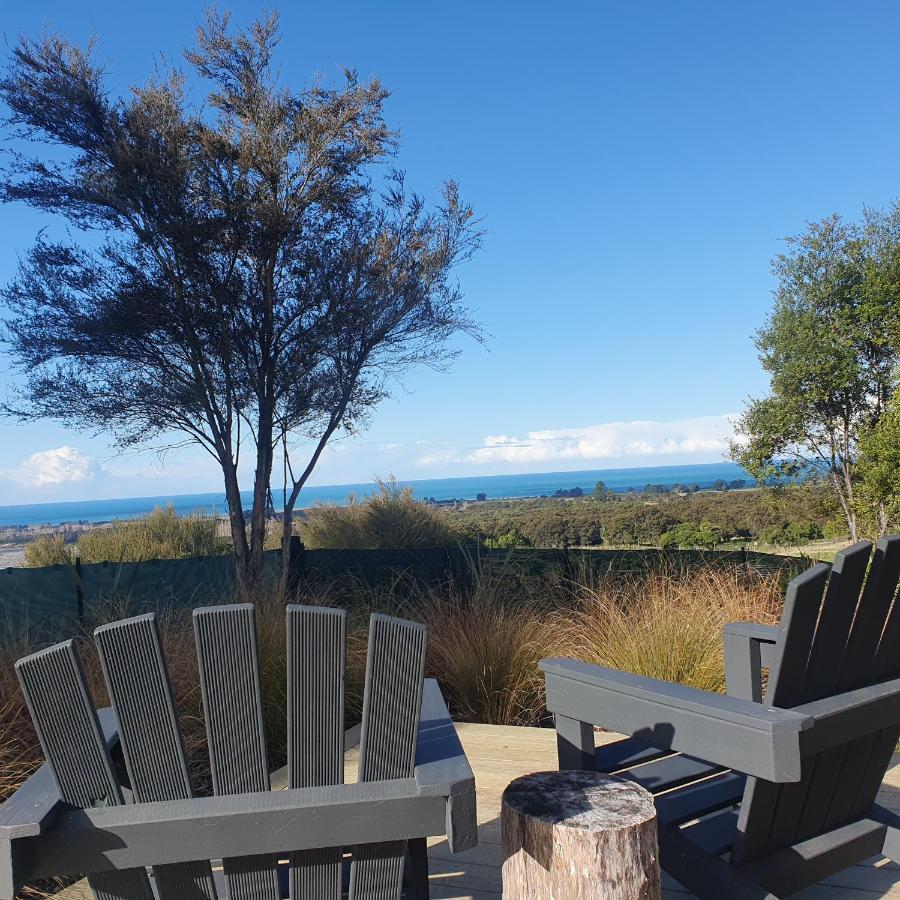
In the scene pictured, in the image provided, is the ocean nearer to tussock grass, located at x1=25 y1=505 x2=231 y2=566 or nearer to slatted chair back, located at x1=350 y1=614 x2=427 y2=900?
tussock grass, located at x1=25 y1=505 x2=231 y2=566

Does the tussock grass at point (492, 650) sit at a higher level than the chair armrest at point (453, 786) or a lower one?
lower

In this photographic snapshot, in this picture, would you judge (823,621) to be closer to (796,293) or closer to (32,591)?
(32,591)

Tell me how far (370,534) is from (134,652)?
9798 millimetres

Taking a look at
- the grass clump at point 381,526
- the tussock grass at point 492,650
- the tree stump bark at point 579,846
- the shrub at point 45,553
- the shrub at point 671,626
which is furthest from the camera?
the grass clump at point 381,526

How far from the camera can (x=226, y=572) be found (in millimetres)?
7945

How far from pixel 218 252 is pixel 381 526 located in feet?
14.8

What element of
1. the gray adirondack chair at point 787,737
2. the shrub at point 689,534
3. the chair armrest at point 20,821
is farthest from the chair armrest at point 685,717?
the shrub at point 689,534

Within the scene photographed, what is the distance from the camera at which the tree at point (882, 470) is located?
15005 millimetres

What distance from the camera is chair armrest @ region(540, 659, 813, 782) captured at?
1.52m

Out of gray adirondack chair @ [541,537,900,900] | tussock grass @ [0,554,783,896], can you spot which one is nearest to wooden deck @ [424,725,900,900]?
gray adirondack chair @ [541,537,900,900]

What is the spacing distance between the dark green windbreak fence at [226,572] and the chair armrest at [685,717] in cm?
384

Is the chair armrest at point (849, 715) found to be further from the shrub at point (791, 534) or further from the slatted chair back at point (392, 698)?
the shrub at point (791, 534)

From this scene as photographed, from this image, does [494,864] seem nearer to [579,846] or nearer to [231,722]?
[579,846]

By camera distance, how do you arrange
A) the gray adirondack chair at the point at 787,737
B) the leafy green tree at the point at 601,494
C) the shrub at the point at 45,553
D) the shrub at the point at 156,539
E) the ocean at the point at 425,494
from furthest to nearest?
the ocean at the point at 425,494
the leafy green tree at the point at 601,494
the shrub at the point at 156,539
the shrub at the point at 45,553
the gray adirondack chair at the point at 787,737
